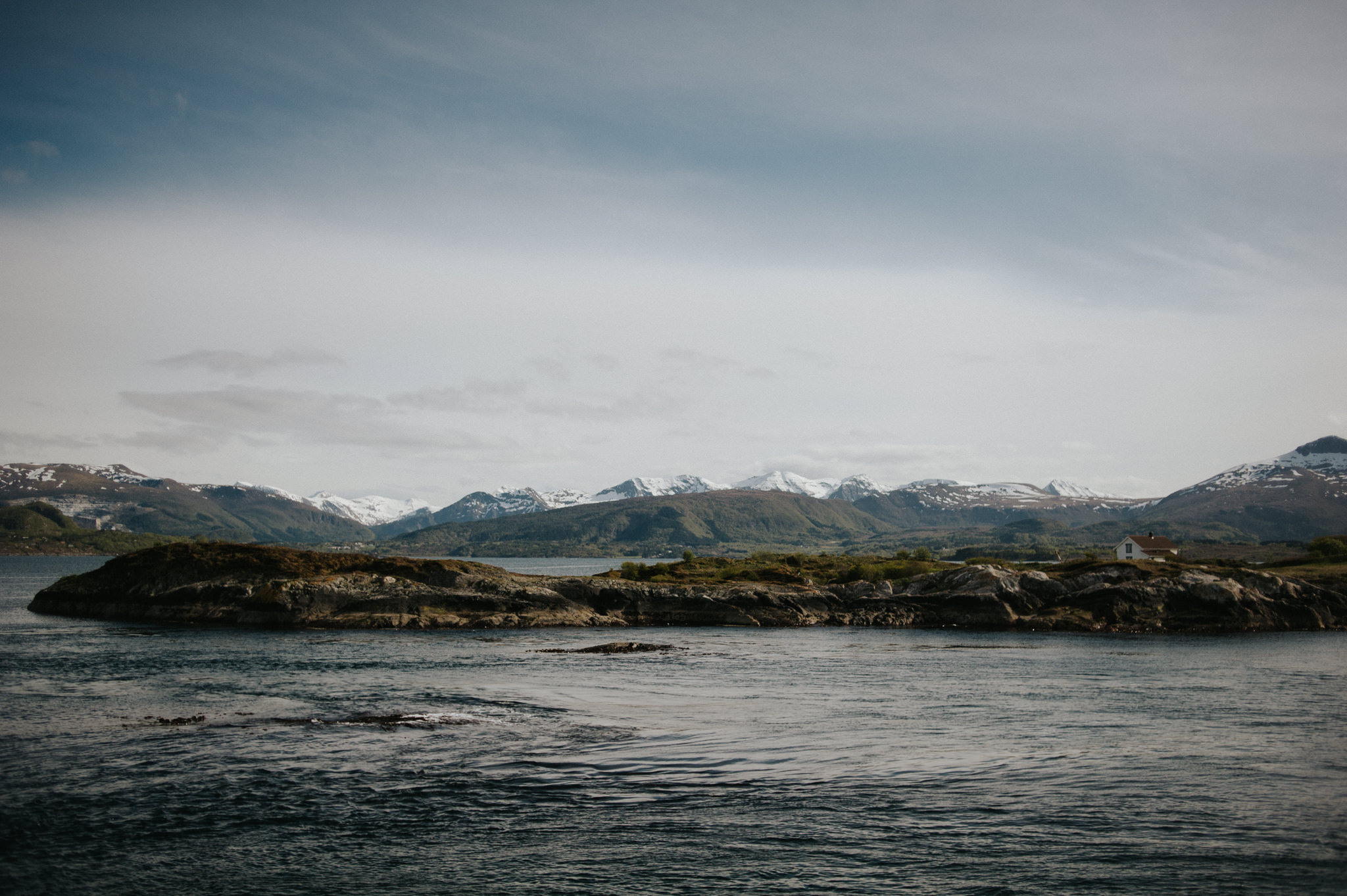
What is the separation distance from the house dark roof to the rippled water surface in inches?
4903

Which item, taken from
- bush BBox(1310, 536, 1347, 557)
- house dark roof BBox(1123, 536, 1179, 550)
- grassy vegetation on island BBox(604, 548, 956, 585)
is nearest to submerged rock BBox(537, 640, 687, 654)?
grassy vegetation on island BBox(604, 548, 956, 585)

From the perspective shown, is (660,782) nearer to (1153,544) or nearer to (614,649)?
(614,649)

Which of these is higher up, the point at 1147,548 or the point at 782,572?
the point at 1147,548

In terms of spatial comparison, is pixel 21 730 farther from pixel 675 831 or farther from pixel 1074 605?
pixel 1074 605

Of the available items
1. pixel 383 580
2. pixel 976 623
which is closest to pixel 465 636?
pixel 383 580

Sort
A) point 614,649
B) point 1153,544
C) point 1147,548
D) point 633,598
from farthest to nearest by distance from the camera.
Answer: point 1153,544
point 1147,548
point 633,598
point 614,649

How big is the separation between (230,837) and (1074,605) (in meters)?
87.4

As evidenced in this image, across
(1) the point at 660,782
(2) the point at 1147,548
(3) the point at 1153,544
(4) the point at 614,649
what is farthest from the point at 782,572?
(3) the point at 1153,544

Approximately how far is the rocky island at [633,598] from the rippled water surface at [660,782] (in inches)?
1212

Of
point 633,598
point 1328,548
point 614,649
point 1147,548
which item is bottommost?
point 614,649

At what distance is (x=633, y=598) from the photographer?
302ft

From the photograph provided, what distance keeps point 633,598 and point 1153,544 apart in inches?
4882

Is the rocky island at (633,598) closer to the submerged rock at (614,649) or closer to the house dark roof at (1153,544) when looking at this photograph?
the submerged rock at (614,649)

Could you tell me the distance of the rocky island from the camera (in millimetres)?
78688
